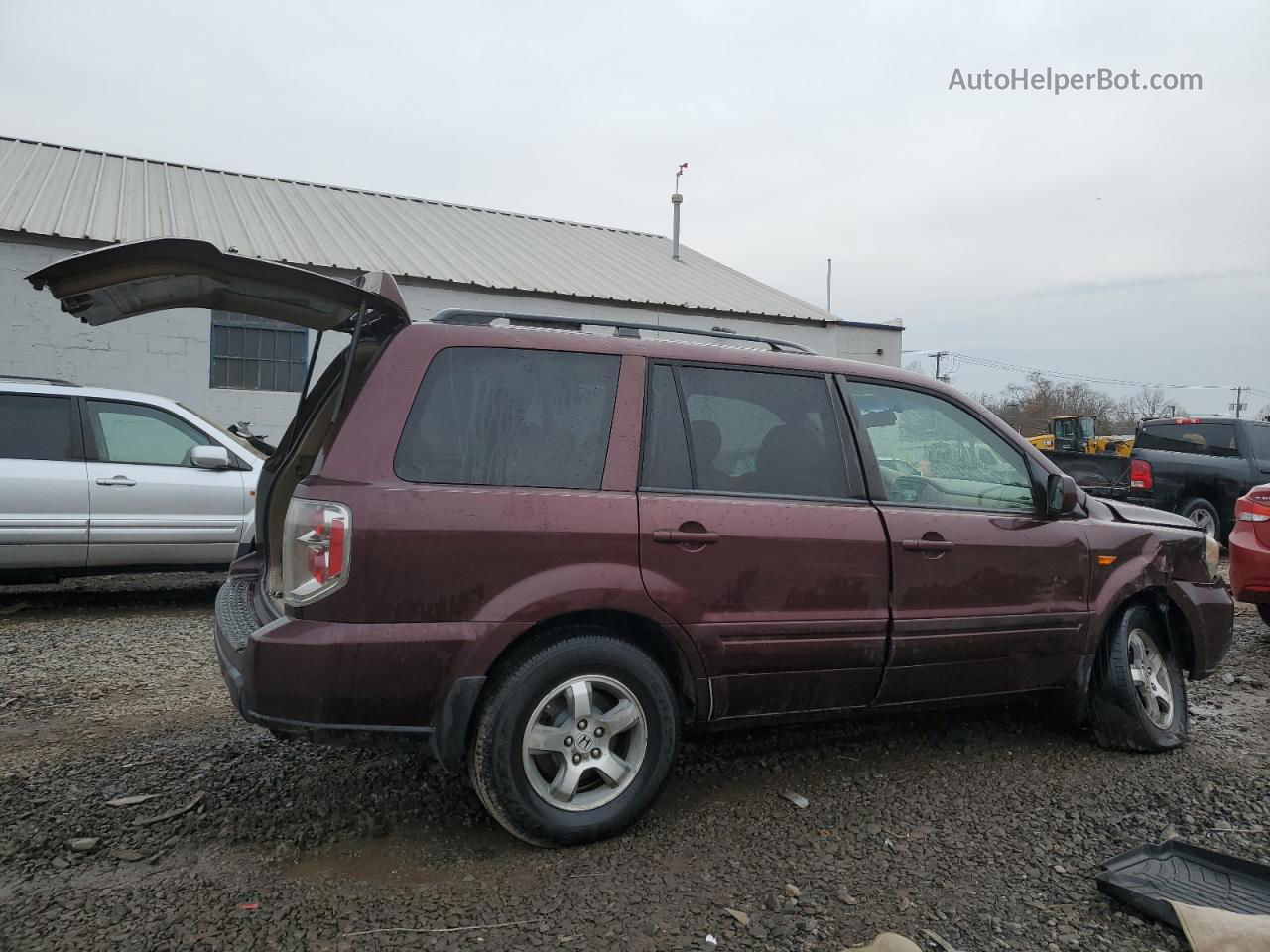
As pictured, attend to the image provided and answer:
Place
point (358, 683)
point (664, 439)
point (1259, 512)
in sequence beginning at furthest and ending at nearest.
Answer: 1. point (1259, 512)
2. point (664, 439)
3. point (358, 683)

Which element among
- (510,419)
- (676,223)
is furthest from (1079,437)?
(510,419)

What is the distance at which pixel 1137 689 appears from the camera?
159 inches

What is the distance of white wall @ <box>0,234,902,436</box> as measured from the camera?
11344 millimetres

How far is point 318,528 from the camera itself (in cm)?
277

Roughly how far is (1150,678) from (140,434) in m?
6.75

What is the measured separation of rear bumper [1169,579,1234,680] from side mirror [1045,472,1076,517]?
0.78m

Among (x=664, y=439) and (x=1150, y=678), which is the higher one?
(x=664, y=439)

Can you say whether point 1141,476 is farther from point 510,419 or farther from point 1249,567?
point 510,419

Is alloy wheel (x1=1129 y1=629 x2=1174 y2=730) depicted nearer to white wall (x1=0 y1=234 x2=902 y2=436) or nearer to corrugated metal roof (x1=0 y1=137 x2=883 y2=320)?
white wall (x1=0 y1=234 x2=902 y2=436)

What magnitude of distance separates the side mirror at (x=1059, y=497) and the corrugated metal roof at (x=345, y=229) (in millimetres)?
11023

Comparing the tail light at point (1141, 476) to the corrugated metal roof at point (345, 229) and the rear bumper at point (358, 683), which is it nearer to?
the corrugated metal roof at point (345, 229)

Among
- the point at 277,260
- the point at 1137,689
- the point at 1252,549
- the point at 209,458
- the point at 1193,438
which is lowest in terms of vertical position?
the point at 1137,689

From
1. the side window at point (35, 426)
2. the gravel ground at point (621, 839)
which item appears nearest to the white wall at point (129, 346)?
the side window at point (35, 426)

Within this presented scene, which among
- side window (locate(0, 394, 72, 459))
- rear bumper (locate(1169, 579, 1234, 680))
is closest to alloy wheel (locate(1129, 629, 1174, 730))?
rear bumper (locate(1169, 579, 1234, 680))
